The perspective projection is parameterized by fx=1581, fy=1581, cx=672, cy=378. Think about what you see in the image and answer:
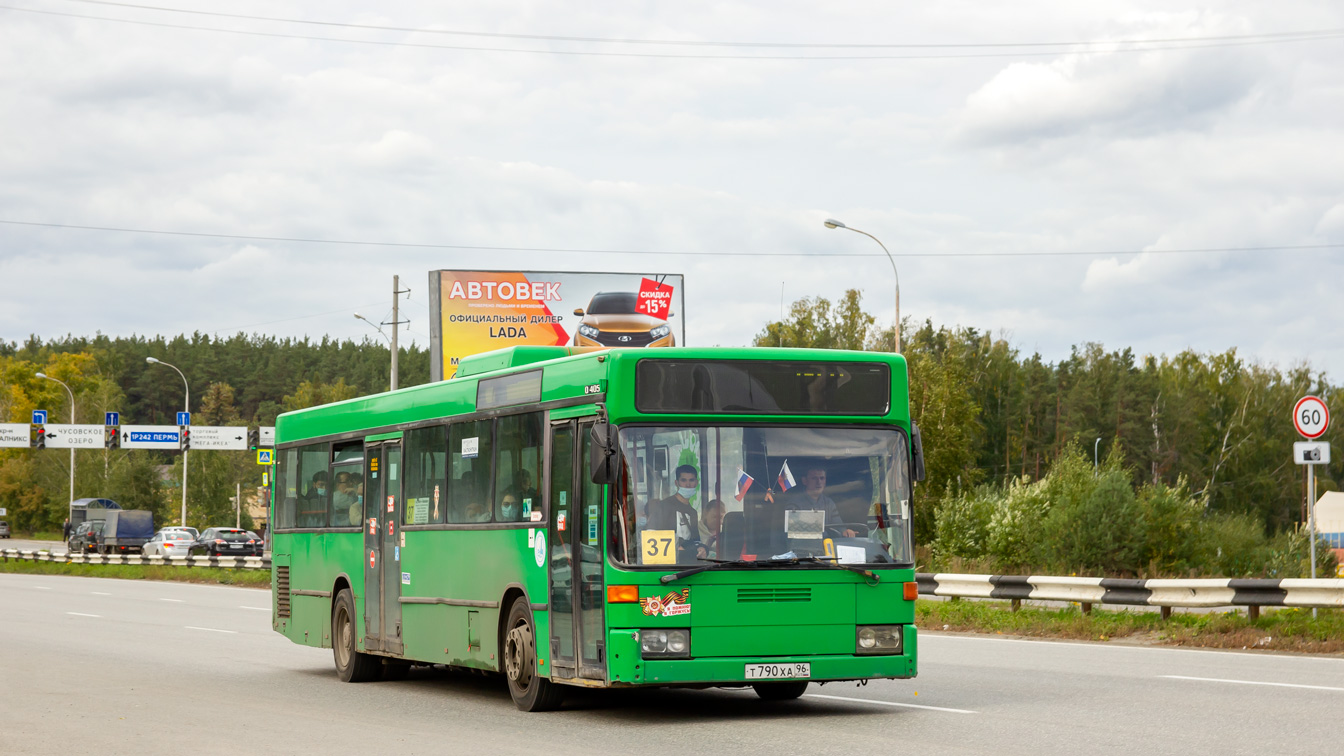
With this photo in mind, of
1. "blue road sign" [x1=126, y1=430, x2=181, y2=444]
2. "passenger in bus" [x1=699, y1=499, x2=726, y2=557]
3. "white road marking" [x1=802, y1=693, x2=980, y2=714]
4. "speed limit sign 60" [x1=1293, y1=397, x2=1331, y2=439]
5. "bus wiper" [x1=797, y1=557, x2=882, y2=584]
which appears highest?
"blue road sign" [x1=126, y1=430, x2=181, y2=444]

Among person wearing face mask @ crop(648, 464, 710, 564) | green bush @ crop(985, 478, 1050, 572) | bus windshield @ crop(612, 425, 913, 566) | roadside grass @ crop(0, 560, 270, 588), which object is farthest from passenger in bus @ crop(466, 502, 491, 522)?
roadside grass @ crop(0, 560, 270, 588)

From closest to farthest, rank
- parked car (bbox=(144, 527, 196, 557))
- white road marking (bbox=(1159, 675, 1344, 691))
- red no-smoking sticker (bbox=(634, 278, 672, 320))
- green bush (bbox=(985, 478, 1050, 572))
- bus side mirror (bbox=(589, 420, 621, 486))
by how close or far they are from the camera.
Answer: bus side mirror (bbox=(589, 420, 621, 486)) < white road marking (bbox=(1159, 675, 1344, 691)) < green bush (bbox=(985, 478, 1050, 572)) < red no-smoking sticker (bbox=(634, 278, 672, 320)) < parked car (bbox=(144, 527, 196, 557))

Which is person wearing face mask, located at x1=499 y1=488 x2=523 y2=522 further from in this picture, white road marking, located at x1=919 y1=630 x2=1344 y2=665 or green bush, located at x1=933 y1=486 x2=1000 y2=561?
green bush, located at x1=933 y1=486 x2=1000 y2=561

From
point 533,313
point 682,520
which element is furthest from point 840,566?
point 533,313

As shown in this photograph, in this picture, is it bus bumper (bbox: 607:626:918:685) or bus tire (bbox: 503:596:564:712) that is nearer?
bus bumper (bbox: 607:626:918:685)

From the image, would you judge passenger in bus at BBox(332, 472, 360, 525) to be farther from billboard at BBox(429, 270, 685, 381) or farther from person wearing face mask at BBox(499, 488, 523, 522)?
billboard at BBox(429, 270, 685, 381)

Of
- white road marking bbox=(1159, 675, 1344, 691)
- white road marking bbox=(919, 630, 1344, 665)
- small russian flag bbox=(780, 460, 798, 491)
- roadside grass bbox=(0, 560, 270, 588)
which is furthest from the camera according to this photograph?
roadside grass bbox=(0, 560, 270, 588)

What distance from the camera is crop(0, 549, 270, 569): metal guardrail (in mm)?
47375

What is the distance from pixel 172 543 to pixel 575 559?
5564cm

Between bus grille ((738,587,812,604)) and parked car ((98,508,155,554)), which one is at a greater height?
bus grille ((738,587,812,604))

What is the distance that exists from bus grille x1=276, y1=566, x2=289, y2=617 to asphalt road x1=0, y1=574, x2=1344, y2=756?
2.17 ft

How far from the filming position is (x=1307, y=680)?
13.9 meters

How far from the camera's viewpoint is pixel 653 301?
157 feet

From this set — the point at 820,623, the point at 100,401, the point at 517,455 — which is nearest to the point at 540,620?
the point at 517,455
